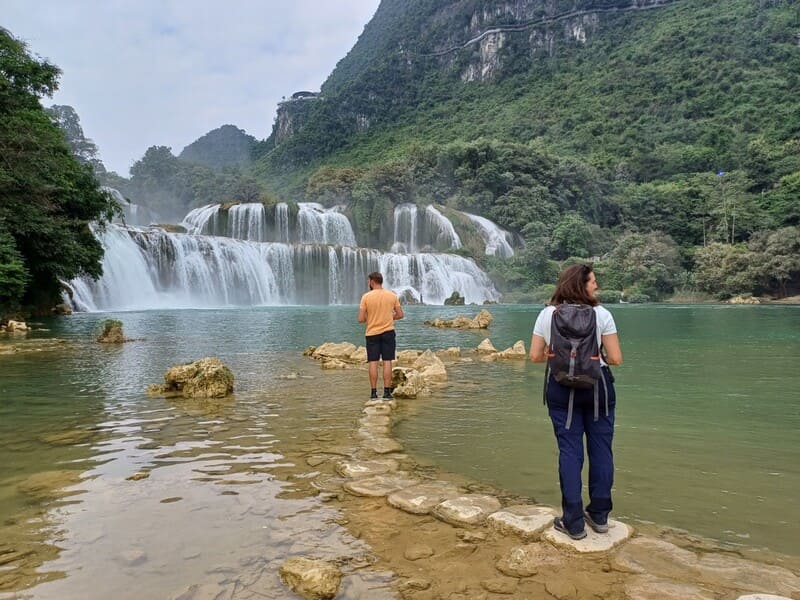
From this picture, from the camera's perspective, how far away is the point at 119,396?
6418 millimetres

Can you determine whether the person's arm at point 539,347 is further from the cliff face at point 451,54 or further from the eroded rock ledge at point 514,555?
the cliff face at point 451,54

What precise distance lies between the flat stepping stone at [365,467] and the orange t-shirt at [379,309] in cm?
240

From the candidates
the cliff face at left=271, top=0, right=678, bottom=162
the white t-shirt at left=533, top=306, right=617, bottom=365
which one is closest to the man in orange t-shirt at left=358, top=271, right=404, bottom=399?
the white t-shirt at left=533, top=306, right=617, bottom=365

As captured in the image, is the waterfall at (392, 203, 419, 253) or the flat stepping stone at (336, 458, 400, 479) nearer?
the flat stepping stone at (336, 458, 400, 479)

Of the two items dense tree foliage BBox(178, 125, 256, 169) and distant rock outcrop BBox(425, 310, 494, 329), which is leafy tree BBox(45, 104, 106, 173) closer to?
dense tree foliage BBox(178, 125, 256, 169)

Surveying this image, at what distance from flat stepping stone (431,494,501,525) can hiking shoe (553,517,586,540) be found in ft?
1.24

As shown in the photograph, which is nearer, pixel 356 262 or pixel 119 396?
pixel 119 396

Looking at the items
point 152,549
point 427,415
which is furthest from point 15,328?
point 152,549

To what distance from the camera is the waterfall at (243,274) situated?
2817cm

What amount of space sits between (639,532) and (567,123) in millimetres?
86064

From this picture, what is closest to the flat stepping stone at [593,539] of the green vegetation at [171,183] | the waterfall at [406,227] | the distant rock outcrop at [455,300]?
the distant rock outcrop at [455,300]

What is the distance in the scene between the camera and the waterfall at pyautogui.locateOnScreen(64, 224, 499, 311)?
92.4 feet

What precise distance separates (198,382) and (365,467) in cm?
358

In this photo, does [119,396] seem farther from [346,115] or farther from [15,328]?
[346,115]
